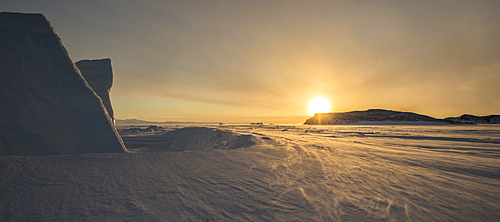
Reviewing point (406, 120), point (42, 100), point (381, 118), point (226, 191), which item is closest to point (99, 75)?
point (42, 100)

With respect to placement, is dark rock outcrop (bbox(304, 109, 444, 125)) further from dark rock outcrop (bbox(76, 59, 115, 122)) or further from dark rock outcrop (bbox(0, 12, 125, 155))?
dark rock outcrop (bbox(0, 12, 125, 155))

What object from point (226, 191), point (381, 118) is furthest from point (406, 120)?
point (226, 191)

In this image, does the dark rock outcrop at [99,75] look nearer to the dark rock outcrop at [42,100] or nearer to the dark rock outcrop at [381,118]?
the dark rock outcrop at [42,100]

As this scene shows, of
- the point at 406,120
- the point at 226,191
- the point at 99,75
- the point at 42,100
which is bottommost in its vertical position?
the point at 226,191

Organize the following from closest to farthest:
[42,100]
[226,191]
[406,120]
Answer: [226,191], [42,100], [406,120]

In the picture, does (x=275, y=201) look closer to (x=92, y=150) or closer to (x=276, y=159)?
(x=276, y=159)

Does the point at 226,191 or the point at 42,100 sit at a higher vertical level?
the point at 42,100

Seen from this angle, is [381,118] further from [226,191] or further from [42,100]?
[42,100]

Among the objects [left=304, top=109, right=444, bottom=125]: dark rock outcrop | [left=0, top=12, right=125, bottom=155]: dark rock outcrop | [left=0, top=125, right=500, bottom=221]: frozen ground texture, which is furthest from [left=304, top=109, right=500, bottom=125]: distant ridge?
[left=0, top=12, right=125, bottom=155]: dark rock outcrop

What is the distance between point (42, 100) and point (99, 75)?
35.4 feet

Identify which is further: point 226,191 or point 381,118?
point 381,118

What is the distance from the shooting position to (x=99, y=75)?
1330 cm

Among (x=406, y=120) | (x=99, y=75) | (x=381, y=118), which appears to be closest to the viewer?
(x=99, y=75)

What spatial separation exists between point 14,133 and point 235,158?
485 centimetres
